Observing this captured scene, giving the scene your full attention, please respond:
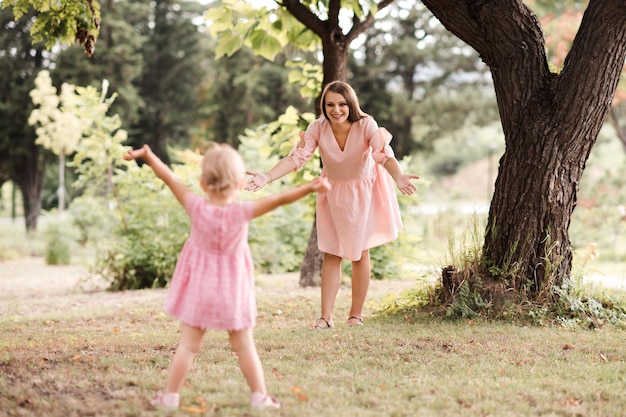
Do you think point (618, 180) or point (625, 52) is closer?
point (625, 52)

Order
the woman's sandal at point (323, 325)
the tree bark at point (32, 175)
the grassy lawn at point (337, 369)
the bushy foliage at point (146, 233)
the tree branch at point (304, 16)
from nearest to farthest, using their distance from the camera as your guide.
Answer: the grassy lawn at point (337, 369), the woman's sandal at point (323, 325), the tree branch at point (304, 16), the bushy foliage at point (146, 233), the tree bark at point (32, 175)

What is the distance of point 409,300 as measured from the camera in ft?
20.2

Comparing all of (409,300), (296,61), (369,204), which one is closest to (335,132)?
(369,204)

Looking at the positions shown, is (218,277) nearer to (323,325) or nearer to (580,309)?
(323,325)

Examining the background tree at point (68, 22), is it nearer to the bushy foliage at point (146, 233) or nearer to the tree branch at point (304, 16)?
the tree branch at point (304, 16)

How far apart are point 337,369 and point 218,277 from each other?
3.73ft

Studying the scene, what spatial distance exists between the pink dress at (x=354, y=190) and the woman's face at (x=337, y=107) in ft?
0.45

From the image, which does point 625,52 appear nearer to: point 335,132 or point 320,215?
point 335,132

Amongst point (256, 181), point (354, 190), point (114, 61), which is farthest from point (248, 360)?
point (114, 61)

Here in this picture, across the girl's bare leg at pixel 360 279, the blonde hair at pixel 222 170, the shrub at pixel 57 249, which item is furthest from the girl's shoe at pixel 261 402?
the shrub at pixel 57 249

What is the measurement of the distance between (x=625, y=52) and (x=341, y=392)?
3.71 m

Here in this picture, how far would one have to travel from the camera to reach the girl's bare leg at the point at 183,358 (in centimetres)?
317

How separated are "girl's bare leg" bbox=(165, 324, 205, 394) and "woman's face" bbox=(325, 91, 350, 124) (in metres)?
2.36

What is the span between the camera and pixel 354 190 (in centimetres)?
528
